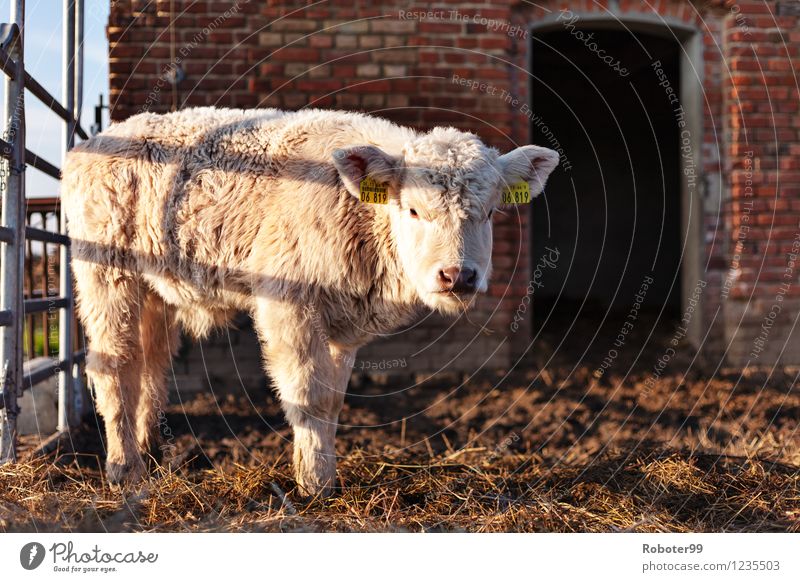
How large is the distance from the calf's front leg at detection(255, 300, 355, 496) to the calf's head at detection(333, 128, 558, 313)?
1.94ft

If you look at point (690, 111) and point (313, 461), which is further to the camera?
point (690, 111)

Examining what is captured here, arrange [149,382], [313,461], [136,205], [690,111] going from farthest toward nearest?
[690,111], [149,382], [136,205], [313,461]

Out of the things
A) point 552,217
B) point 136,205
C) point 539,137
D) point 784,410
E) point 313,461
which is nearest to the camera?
point 313,461

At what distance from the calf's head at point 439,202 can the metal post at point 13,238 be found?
6.03 feet

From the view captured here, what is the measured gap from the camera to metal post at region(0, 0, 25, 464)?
381 cm

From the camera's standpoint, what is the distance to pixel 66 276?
508 cm

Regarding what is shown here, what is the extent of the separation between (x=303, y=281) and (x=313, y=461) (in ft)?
2.95

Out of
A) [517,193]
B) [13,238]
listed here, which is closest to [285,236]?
[517,193]

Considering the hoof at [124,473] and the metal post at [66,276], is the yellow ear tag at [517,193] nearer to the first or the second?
the hoof at [124,473]

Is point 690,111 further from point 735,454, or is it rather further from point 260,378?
point 260,378

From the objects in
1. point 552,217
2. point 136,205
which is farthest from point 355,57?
point 552,217

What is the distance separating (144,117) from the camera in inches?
164

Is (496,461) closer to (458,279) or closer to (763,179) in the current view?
(458,279)
